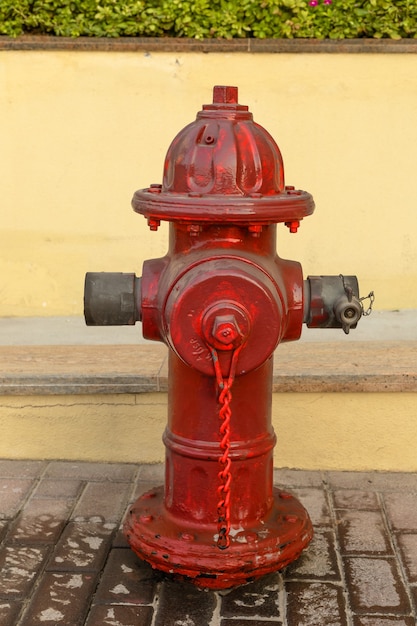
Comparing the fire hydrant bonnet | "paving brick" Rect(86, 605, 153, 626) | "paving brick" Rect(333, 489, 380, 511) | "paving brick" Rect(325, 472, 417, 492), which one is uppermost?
the fire hydrant bonnet

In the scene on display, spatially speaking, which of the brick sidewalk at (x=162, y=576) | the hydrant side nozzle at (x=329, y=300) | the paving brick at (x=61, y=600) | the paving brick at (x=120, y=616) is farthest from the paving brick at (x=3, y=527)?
the hydrant side nozzle at (x=329, y=300)

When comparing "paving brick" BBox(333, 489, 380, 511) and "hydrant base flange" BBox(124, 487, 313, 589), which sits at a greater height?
"hydrant base flange" BBox(124, 487, 313, 589)

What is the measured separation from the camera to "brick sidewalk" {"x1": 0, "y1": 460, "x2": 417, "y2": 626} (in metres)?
2.61

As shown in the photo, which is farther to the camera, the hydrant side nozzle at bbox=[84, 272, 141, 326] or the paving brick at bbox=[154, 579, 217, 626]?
the hydrant side nozzle at bbox=[84, 272, 141, 326]

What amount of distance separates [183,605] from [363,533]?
75 centimetres

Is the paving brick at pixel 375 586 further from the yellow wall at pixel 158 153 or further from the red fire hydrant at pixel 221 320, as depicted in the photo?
the yellow wall at pixel 158 153

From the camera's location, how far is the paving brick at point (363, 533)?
2982 millimetres

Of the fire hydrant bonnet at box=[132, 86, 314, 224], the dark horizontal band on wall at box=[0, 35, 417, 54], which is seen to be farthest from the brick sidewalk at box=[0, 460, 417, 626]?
the dark horizontal band on wall at box=[0, 35, 417, 54]

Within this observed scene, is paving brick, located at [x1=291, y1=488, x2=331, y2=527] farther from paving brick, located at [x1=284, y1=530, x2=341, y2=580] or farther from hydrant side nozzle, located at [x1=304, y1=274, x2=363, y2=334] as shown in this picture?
hydrant side nozzle, located at [x1=304, y1=274, x2=363, y2=334]

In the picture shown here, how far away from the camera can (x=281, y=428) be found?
3586 mm

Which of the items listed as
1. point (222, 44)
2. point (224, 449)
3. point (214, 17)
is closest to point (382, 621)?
point (224, 449)

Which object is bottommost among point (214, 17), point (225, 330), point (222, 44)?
point (225, 330)

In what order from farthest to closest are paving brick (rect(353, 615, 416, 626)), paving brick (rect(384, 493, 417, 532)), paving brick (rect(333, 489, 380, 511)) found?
paving brick (rect(333, 489, 380, 511)) < paving brick (rect(384, 493, 417, 532)) < paving brick (rect(353, 615, 416, 626))

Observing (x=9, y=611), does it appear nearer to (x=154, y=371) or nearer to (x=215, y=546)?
(x=215, y=546)
